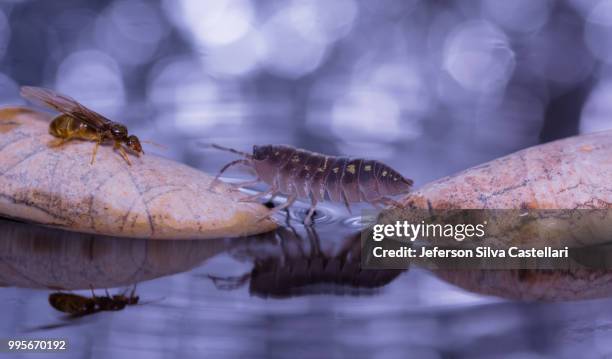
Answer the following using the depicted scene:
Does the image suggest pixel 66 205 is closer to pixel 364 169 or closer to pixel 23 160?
pixel 23 160

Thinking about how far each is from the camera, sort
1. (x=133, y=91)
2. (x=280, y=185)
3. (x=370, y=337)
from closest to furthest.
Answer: (x=370, y=337), (x=280, y=185), (x=133, y=91)

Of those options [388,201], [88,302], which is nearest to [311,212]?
[388,201]

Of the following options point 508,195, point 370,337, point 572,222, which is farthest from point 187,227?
point 572,222

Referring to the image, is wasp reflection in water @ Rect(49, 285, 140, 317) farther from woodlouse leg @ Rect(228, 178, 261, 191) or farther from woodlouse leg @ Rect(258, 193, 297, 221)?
woodlouse leg @ Rect(228, 178, 261, 191)

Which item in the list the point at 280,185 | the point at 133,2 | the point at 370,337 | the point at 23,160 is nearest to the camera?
the point at 370,337

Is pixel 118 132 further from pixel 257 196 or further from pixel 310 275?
pixel 310 275

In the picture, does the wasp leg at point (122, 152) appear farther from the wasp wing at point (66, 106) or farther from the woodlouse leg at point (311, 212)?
the woodlouse leg at point (311, 212)

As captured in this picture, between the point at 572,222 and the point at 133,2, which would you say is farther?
the point at 133,2
